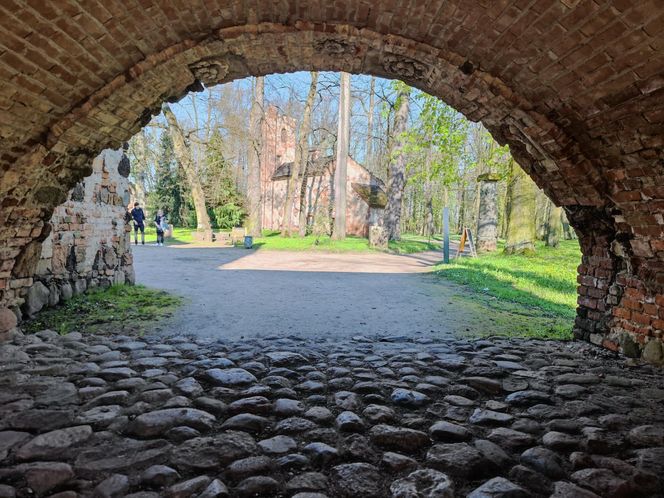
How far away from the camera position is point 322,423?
2764 mm

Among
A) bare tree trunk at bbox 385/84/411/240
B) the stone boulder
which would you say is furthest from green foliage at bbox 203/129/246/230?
the stone boulder

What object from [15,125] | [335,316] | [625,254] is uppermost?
[15,125]

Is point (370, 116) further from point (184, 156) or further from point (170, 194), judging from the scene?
point (170, 194)

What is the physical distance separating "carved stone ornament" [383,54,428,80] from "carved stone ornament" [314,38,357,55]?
1.15ft

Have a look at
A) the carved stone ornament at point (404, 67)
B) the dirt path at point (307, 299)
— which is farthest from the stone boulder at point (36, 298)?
the carved stone ornament at point (404, 67)

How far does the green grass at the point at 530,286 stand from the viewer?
20.4 feet

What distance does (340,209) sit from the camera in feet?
69.3

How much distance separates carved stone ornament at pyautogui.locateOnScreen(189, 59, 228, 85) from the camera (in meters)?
3.94

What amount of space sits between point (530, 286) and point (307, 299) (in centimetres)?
511

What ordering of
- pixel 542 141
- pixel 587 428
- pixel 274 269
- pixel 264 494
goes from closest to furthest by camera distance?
1. pixel 264 494
2. pixel 587 428
3. pixel 542 141
4. pixel 274 269

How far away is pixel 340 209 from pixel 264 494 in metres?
19.4

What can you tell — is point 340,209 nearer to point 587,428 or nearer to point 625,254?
point 625,254

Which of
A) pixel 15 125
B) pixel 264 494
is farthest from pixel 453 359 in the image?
pixel 15 125

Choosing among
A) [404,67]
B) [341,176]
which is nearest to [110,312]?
[404,67]
